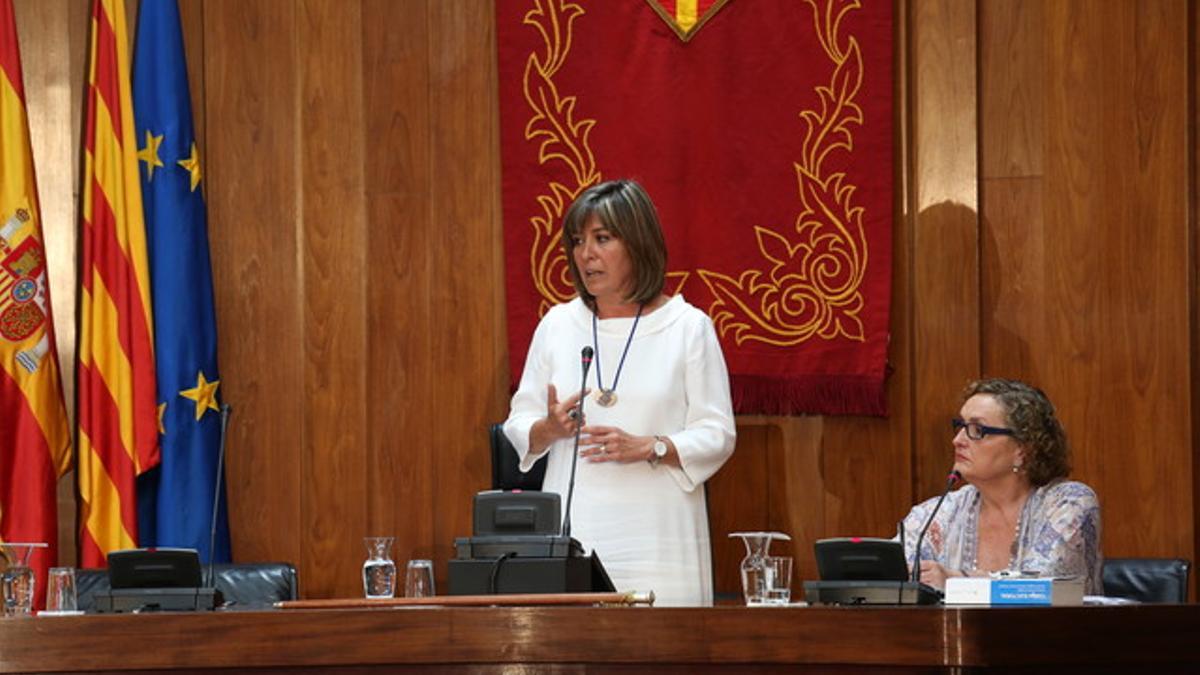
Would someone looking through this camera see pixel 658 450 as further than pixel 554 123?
No

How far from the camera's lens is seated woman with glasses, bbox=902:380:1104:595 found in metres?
4.24

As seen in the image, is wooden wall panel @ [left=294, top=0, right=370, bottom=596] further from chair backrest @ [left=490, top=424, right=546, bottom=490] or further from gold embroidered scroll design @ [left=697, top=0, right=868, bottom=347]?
gold embroidered scroll design @ [left=697, top=0, right=868, bottom=347]

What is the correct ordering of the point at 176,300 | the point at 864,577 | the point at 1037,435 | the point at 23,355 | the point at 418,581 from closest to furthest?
the point at 864,577 → the point at 418,581 → the point at 1037,435 → the point at 23,355 → the point at 176,300

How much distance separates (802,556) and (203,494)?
5.74 ft

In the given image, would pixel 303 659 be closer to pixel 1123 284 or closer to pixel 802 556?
pixel 802 556

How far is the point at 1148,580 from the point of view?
4.36 m

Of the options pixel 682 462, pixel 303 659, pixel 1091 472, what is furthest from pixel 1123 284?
pixel 303 659

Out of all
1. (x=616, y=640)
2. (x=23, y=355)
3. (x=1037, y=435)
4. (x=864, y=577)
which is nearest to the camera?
(x=616, y=640)

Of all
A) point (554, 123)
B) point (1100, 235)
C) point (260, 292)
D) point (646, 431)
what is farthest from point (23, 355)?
point (1100, 235)

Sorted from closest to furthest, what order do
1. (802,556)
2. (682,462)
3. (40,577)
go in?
(682,462)
(40,577)
(802,556)

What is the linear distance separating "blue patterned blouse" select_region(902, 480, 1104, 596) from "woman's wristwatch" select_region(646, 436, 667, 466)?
606mm

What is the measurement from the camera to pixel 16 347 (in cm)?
520

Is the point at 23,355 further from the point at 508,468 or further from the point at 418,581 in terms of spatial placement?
the point at 418,581

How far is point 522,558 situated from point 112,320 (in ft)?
7.41
